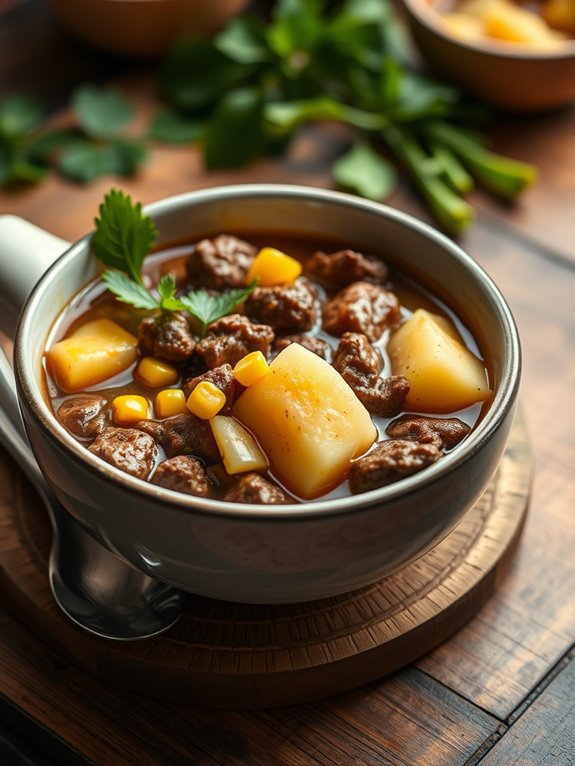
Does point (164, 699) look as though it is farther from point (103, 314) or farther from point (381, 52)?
point (381, 52)

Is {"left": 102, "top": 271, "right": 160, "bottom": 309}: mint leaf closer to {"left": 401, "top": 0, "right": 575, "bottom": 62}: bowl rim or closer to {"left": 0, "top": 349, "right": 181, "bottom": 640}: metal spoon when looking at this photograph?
{"left": 0, "top": 349, "right": 181, "bottom": 640}: metal spoon

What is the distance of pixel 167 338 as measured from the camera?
7.28 feet

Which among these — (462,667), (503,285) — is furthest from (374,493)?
(503,285)

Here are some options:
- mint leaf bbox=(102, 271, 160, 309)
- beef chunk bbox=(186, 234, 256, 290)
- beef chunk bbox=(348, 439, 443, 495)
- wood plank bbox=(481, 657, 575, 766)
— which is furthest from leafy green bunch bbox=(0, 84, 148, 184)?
wood plank bbox=(481, 657, 575, 766)

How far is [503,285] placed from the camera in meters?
3.14

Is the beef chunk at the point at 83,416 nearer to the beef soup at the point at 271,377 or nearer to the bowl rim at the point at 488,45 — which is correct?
the beef soup at the point at 271,377

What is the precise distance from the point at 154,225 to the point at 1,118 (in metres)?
1.48

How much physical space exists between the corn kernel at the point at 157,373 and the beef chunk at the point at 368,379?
37cm

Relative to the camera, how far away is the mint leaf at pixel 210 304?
7.55 ft

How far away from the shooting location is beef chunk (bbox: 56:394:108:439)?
2.10 meters

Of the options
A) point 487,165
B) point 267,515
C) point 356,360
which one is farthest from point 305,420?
point 487,165

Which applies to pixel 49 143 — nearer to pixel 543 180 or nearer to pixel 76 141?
pixel 76 141

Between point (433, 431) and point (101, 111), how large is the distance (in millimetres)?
2167

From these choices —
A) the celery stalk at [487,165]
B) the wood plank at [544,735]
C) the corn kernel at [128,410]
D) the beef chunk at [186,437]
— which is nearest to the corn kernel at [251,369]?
the beef chunk at [186,437]
